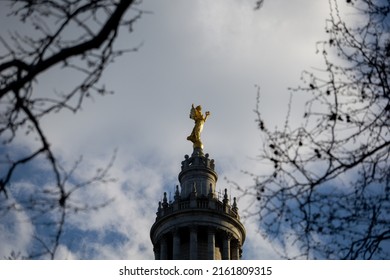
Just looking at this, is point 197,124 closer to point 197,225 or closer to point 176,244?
point 197,225

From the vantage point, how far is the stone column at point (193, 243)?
3884 centimetres

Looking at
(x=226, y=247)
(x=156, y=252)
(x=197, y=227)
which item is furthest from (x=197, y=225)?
(x=156, y=252)

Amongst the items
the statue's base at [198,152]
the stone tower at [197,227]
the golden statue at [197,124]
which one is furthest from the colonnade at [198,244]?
the golden statue at [197,124]

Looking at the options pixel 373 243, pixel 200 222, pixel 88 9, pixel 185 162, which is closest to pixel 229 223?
pixel 200 222

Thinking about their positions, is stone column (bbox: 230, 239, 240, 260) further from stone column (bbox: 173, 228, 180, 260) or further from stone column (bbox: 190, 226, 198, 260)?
stone column (bbox: 173, 228, 180, 260)

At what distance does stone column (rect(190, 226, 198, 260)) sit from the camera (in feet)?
127

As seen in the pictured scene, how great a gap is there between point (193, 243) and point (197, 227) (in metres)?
1.20

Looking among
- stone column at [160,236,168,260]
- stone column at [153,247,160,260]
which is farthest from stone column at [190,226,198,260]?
stone column at [153,247,160,260]

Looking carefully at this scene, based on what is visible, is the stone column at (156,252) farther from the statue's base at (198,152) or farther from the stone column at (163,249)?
the statue's base at (198,152)

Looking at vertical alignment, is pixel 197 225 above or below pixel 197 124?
below

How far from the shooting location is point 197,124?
45469 millimetres

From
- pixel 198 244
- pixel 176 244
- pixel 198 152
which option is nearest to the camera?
pixel 176 244
